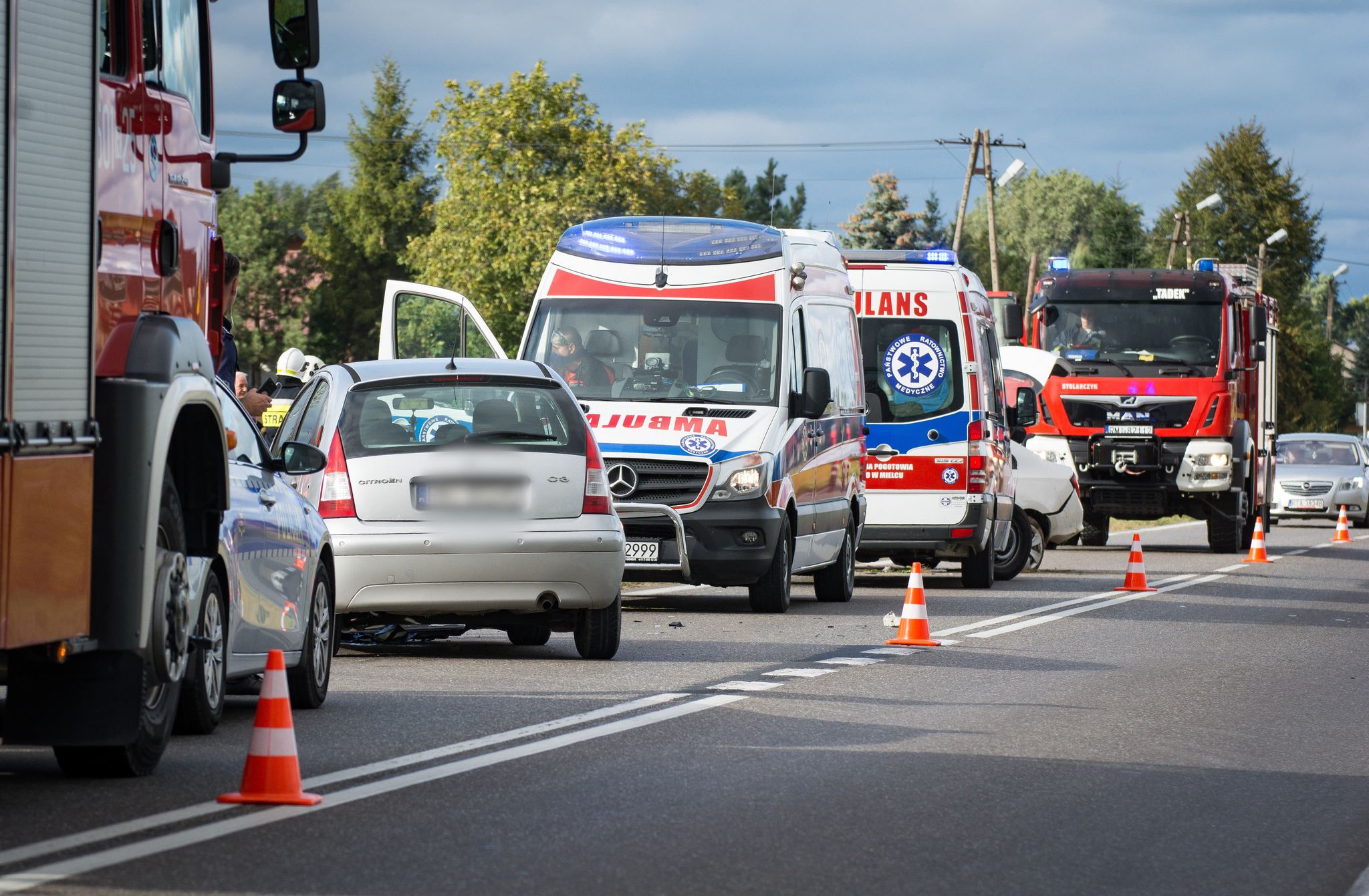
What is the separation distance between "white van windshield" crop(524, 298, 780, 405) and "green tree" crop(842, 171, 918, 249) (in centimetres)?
6397

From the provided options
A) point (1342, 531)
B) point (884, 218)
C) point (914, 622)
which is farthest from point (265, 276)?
point (914, 622)

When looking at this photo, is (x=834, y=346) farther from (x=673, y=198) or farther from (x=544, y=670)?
(x=673, y=198)

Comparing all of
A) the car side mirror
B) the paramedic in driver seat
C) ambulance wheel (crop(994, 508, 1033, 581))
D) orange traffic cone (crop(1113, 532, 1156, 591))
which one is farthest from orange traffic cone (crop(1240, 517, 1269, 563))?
the car side mirror

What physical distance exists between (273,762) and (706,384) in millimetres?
9535

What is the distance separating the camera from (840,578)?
18469 mm

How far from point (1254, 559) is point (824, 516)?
11.5 m

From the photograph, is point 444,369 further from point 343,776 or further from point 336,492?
point 343,776

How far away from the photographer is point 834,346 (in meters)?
18.3

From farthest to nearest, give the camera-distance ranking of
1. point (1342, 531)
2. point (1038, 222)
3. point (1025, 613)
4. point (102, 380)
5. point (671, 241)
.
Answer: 1. point (1038, 222)
2. point (1342, 531)
3. point (1025, 613)
4. point (671, 241)
5. point (102, 380)

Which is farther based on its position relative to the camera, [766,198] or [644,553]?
[766,198]

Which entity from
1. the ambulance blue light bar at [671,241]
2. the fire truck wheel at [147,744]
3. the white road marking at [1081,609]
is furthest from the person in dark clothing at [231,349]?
the white road marking at [1081,609]

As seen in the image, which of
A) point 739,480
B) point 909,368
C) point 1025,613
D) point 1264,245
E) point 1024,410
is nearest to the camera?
point 739,480

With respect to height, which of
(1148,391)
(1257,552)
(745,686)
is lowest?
(1257,552)

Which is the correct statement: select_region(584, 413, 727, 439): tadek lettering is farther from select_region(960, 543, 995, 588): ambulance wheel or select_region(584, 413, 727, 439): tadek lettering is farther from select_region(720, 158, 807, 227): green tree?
select_region(720, 158, 807, 227): green tree
